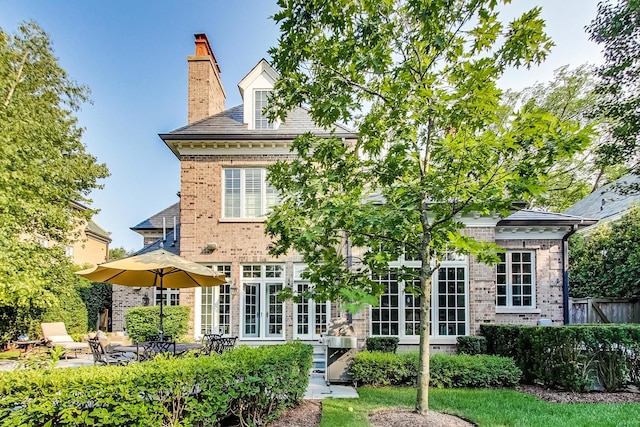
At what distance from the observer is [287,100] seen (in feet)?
19.4

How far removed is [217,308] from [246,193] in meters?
3.92

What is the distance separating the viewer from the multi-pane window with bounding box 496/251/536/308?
12.0 m

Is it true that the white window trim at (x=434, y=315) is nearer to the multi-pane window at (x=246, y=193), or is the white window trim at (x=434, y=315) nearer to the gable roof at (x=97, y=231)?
the multi-pane window at (x=246, y=193)

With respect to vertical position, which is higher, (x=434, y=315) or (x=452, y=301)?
(x=452, y=301)

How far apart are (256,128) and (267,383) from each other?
31.5 ft

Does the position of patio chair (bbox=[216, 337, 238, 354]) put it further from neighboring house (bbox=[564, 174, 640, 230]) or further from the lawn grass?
neighboring house (bbox=[564, 174, 640, 230])

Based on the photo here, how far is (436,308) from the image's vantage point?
10.8 metres

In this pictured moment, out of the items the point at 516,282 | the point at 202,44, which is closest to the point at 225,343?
the point at 516,282

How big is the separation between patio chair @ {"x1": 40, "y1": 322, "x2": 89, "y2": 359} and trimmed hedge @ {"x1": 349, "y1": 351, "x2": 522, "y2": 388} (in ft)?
28.6

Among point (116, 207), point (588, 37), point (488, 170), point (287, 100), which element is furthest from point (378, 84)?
point (116, 207)

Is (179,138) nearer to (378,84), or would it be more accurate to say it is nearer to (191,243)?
(191,243)

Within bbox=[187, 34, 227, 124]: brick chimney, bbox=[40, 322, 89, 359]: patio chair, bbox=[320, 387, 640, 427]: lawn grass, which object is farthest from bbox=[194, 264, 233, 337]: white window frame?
bbox=[320, 387, 640, 427]: lawn grass

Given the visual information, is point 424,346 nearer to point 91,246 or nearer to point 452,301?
point 452,301

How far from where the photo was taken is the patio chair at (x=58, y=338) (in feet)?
38.5
